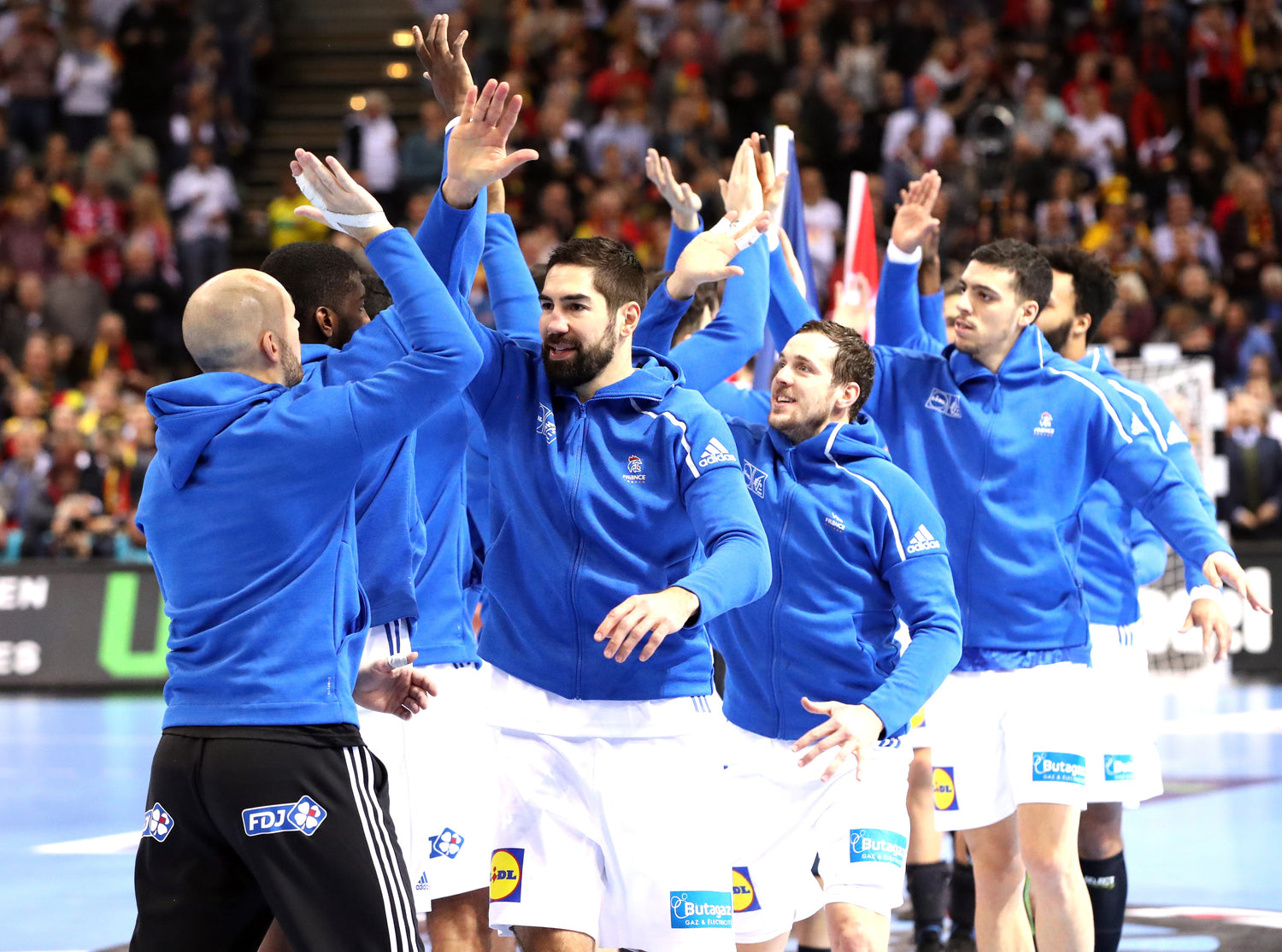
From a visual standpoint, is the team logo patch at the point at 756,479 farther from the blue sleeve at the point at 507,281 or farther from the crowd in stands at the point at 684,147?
the crowd in stands at the point at 684,147

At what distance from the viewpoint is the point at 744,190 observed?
562 cm

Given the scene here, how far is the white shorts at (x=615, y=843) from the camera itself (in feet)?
14.8

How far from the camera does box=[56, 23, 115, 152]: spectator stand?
21.1 m

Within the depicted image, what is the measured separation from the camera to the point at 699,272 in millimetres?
5094

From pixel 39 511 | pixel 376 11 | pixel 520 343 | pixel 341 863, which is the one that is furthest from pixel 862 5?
pixel 341 863

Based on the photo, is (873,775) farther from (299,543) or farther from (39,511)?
(39,511)

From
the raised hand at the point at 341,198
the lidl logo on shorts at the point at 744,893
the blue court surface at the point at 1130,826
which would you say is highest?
the raised hand at the point at 341,198

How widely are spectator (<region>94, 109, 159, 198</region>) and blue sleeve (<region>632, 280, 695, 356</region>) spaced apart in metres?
15.9

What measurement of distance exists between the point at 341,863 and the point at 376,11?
21518 millimetres

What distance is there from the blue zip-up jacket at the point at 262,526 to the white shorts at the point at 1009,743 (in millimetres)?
2715

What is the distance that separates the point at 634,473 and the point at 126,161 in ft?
56.0

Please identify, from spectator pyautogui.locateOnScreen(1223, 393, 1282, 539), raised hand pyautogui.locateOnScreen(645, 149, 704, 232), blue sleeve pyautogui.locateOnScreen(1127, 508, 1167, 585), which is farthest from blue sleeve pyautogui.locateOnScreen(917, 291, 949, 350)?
spectator pyautogui.locateOnScreen(1223, 393, 1282, 539)

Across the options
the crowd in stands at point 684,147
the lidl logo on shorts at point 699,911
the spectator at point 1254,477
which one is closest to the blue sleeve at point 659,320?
the lidl logo on shorts at point 699,911

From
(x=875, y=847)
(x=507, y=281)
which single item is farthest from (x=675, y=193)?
(x=875, y=847)
